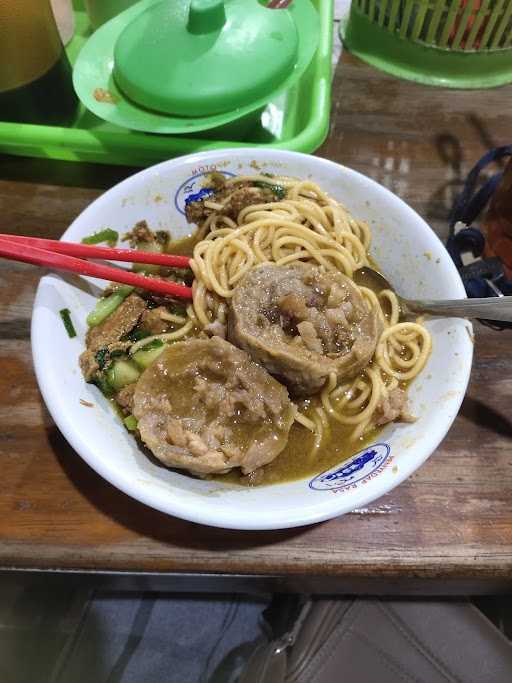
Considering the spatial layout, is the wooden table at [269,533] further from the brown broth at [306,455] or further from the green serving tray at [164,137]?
the green serving tray at [164,137]

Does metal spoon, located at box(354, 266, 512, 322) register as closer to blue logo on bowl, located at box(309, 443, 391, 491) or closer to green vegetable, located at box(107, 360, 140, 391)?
blue logo on bowl, located at box(309, 443, 391, 491)

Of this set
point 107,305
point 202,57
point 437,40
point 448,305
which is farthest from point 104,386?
point 437,40

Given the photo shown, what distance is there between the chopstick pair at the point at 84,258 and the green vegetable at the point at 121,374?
0.28 m

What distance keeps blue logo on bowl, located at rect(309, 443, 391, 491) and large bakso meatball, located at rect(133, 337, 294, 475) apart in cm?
15

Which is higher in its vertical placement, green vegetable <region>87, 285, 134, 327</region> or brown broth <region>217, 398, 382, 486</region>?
green vegetable <region>87, 285, 134, 327</region>

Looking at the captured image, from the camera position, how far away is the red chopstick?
63.9 inches

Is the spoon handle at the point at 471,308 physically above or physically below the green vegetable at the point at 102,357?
above

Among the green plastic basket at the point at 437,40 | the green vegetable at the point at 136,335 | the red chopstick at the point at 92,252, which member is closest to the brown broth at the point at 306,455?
the green vegetable at the point at 136,335

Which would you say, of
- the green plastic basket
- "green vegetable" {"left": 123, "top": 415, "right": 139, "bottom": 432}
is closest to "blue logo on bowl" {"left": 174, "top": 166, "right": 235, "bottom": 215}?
"green vegetable" {"left": 123, "top": 415, "right": 139, "bottom": 432}

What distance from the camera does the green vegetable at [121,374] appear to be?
64.9 inches

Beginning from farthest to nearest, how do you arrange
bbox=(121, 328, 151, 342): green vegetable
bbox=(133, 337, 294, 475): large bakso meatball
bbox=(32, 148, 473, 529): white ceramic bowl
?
bbox=(121, 328, 151, 342): green vegetable < bbox=(133, 337, 294, 475): large bakso meatball < bbox=(32, 148, 473, 529): white ceramic bowl

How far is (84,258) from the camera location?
1706mm

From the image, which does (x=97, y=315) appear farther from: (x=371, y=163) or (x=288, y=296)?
(x=371, y=163)

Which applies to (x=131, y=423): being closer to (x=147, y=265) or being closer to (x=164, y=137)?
(x=147, y=265)
